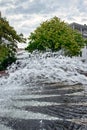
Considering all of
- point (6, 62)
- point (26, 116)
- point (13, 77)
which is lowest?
point (6, 62)

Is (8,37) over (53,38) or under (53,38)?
over

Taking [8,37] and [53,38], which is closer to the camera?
[8,37]

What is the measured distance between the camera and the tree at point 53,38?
60741mm

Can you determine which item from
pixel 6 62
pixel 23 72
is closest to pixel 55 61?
pixel 23 72

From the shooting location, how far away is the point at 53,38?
2405 inches

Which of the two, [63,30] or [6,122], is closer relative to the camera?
[6,122]

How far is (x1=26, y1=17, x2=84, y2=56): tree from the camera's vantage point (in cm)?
6074

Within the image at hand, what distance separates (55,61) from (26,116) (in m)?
19.3

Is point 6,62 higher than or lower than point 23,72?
lower

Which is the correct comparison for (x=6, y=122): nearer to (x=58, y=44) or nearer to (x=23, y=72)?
(x=23, y=72)

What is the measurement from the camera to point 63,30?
63.7 metres

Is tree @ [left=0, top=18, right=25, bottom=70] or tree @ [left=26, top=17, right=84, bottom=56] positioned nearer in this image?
tree @ [left=0, top=18, right=25, bottom=70]

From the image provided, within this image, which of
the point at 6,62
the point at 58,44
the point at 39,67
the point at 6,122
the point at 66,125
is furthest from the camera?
the point at 58,44

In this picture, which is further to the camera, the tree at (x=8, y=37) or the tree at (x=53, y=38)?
the tree at (x=53, y=38)
